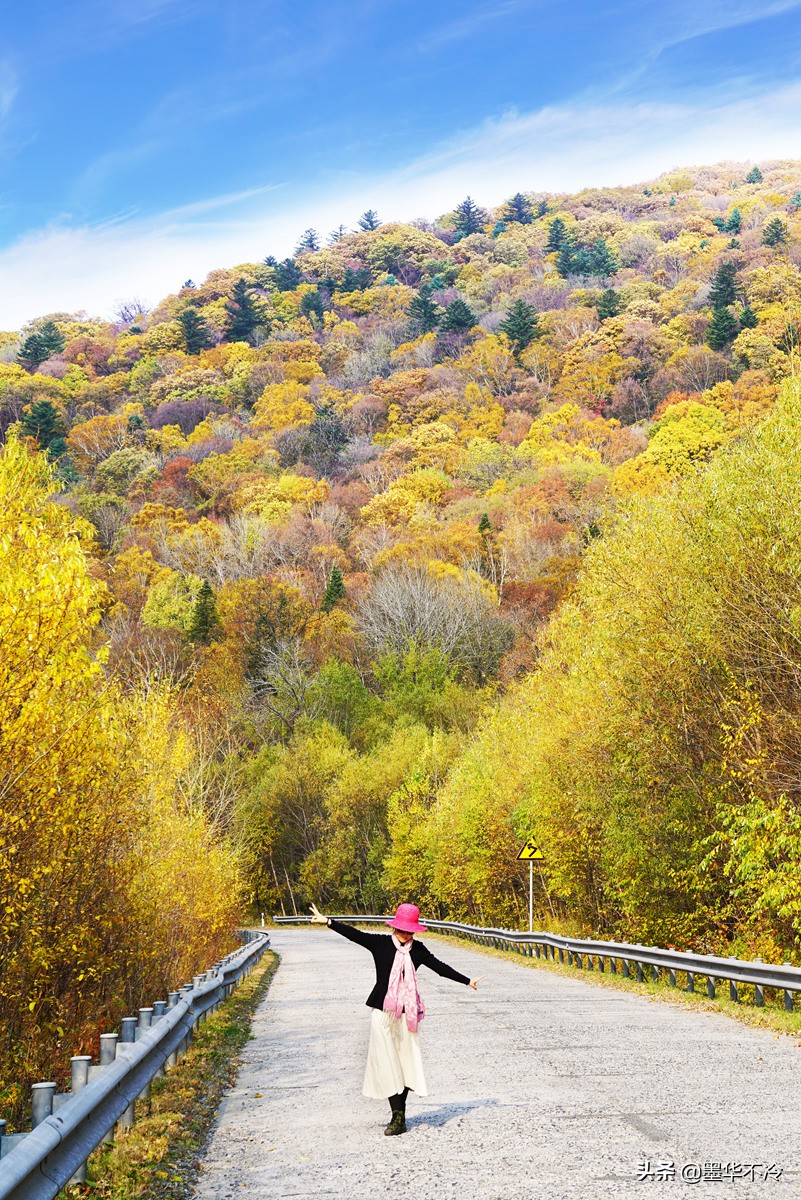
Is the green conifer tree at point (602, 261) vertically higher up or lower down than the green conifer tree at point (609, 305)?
higher up

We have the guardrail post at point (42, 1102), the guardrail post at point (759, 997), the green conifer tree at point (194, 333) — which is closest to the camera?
the guardrail post at point (42, 1102)

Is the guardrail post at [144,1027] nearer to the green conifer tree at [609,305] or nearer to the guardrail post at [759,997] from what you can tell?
the guardrail post at [759,997]

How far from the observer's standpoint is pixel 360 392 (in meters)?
117

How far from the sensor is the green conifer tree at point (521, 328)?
11962 cm

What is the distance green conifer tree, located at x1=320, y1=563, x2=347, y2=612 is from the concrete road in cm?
6063

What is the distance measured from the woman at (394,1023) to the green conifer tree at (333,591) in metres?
66.9

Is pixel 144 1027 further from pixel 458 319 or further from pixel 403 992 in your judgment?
pixel 458 319

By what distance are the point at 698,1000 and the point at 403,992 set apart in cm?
962

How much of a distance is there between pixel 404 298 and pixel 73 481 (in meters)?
66.9

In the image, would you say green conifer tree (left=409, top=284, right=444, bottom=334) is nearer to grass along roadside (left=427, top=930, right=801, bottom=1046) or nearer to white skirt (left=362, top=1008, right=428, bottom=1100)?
grass along roadside (left=427, top=930, right=801, bottom=1046)

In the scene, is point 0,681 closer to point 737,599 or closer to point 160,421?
point 737,599

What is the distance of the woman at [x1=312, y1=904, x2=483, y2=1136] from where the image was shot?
24.6 ft

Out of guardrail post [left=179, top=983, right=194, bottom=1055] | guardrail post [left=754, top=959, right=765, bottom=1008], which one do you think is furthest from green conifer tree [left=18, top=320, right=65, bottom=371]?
guardrail post [left=179, top=983, right=194, bottom=1055]

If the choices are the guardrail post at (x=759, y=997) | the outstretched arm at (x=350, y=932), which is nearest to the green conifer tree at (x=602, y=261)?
the guardrail post at (x=759, y=997)
